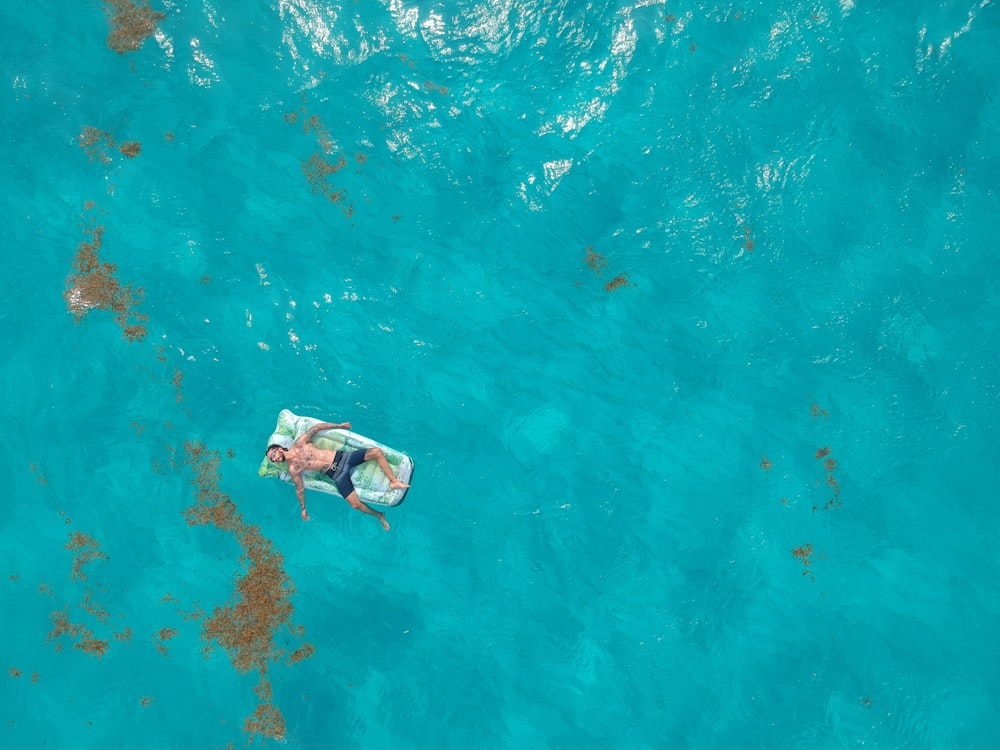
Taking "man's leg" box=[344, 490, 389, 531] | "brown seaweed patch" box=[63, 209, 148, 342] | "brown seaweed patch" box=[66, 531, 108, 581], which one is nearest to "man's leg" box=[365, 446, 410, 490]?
"man's leg" box=[344, 490, 389, 531]

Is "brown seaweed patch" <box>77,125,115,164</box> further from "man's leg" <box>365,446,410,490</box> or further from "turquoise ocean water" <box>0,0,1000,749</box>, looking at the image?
"man's leg" <box>365,446,410,490</box>

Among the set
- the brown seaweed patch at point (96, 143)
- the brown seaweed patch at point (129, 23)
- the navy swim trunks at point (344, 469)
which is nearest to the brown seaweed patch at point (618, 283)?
the navy swim trunks at point (344, 469)

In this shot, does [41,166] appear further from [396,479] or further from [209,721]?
[209,721]

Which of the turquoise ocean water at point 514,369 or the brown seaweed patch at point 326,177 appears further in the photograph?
the brown seaweed patch at point 326,177

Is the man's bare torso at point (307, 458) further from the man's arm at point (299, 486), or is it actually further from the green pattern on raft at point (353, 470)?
the green pattern on raft at point (353, 470)

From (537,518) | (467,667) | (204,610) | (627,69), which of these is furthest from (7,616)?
(627,69)

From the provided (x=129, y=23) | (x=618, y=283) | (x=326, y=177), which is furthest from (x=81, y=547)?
(x=618, y=283)

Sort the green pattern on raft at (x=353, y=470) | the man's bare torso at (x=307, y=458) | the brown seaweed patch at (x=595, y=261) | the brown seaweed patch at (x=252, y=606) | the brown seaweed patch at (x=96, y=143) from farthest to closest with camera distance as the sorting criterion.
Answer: the brown seaweed patch at (x=96, y=143) < the brown seaweed patch at (x=595, y=261) < the brown seaweed patch at (x=252, y=606) < the green pattern on raft at (x=353, y=470) < the man's bare torso at (x=307, y=458)
